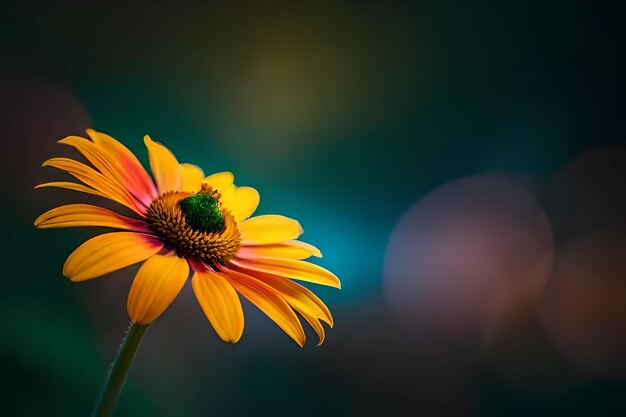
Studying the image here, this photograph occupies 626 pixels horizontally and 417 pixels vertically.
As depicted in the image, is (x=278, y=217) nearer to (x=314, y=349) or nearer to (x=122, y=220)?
(x=122, y=220)

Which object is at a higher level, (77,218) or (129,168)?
(129,168)

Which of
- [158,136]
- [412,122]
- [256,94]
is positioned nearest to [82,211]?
[158,136]

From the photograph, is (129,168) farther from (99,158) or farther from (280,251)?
(280,251)

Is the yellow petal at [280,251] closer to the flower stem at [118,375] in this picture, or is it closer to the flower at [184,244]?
the flower at [184,244]

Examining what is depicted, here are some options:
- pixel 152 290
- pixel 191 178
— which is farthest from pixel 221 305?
pixel 191 178

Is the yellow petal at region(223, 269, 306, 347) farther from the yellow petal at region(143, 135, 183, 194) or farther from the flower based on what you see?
the yellow petal at region(143, 135, 183, 194)

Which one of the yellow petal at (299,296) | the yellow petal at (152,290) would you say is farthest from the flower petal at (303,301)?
the yellow petal at (152,290)
